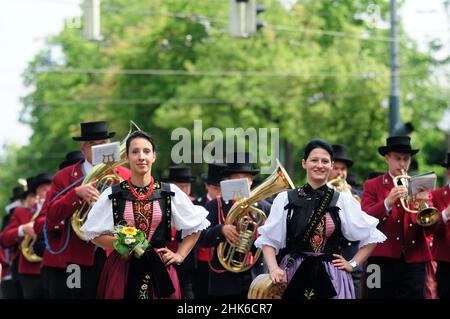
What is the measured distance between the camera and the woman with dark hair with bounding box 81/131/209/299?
10969 millimetres

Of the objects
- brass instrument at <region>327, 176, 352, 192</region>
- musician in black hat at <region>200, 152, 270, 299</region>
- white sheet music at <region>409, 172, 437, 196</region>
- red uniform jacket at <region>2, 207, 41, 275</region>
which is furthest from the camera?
red uniform jacket at <region>2, 207, 41, 275</region>

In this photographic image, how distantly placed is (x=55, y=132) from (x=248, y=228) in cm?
3708

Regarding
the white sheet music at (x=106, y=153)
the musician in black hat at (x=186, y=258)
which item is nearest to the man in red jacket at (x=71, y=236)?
the white sheet music at (x=106, y=153)

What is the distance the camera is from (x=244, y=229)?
1480cm

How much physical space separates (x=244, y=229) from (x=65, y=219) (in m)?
2.38

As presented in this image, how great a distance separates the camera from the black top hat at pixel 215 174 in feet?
54.7

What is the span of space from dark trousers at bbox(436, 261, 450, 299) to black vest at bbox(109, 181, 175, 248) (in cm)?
423

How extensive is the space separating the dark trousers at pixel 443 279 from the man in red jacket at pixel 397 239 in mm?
174

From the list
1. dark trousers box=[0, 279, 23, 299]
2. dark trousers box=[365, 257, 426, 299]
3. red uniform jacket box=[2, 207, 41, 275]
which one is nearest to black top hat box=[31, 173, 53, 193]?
red uniform jacket box=[2, 207, 41, 275]

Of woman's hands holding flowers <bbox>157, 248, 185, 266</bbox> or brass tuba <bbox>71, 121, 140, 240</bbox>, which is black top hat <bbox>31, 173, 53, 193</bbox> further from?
woman's hands holding flowers <bbox>157, 248, 185, 266</bbox>

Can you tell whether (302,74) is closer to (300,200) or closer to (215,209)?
(215,209)

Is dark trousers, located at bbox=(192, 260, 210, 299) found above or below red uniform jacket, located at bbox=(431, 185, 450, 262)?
below
